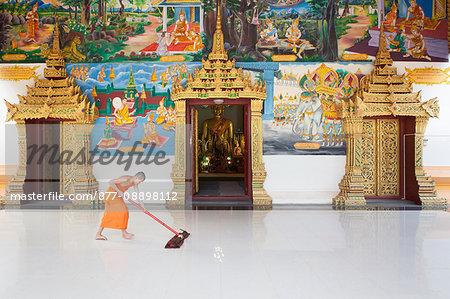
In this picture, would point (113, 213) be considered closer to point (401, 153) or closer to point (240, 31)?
point (240, 31)

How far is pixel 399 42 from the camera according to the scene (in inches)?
346

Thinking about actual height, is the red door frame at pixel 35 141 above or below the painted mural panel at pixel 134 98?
below

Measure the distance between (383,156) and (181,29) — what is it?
5.48 m

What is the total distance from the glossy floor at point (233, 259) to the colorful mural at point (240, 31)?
4049mm

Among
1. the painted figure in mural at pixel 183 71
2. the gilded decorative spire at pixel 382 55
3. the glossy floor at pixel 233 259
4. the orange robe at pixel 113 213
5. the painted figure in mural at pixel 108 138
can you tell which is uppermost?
the gilded decorative spire at pixel 382 55

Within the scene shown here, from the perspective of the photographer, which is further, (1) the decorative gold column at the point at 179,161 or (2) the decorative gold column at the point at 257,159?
(2) the decorative gold column at the point at 257,159

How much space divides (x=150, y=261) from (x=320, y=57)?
21.0 feet

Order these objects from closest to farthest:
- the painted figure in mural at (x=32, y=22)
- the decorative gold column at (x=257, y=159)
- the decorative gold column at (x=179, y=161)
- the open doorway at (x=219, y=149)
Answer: the decorative gold column at (x=179, y=161) < the decorative gold column at (x=257, y=159) < the painted figure in mural at (x=32, y=22) < the open doorway at (x=219, y=149)

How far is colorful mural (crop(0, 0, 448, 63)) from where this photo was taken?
8.73 meters

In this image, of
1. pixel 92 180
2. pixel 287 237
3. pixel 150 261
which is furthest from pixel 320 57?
pixel 150 261

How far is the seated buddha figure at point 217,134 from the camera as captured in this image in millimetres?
14469

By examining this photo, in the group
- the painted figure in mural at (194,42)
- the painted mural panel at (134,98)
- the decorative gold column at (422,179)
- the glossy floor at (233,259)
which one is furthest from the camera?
the painted figure in mural at (194,42)

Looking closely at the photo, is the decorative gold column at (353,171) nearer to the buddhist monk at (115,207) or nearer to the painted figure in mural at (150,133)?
the painted figure in mural at (150,133)

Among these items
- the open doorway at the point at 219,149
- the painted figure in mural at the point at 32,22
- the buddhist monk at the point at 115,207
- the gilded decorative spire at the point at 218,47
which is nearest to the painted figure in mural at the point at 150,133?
the gilded decorative spire at the point at 218,47
